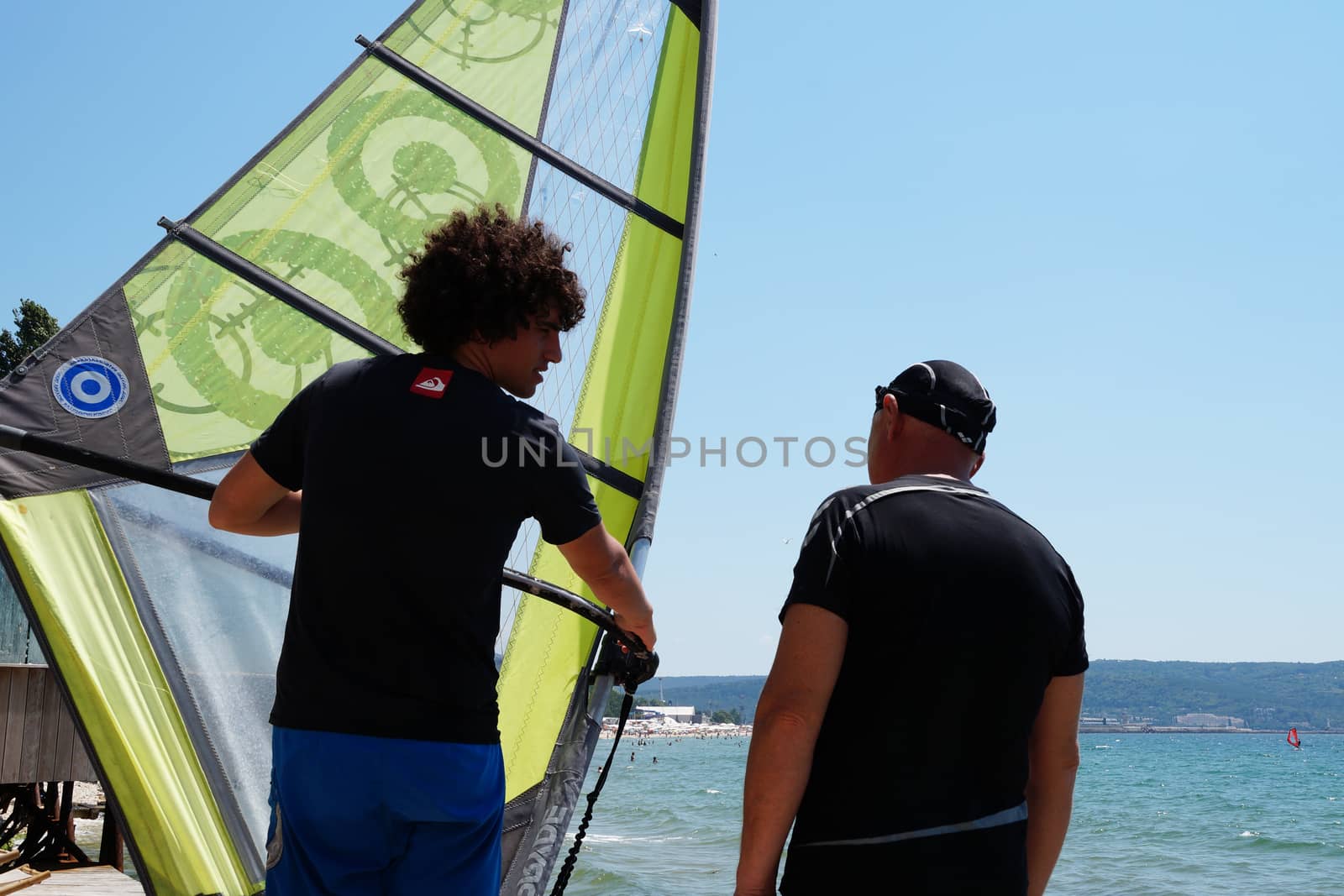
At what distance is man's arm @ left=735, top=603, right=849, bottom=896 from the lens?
5.37 feet

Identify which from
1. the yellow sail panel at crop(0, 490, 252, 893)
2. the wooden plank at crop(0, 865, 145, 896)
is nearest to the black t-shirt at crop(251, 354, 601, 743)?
the yellow sail panel at crop(0, 490, 252, 893)

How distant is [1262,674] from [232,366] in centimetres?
19282

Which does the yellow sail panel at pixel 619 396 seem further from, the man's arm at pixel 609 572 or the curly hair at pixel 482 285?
the curly hair at pixel 482 285

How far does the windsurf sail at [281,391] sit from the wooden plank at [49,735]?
6438 mm

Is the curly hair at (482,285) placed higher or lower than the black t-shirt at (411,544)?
higher

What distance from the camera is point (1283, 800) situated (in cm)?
4188

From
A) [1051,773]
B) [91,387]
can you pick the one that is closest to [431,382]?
[1051,773]

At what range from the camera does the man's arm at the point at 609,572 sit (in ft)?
6.26

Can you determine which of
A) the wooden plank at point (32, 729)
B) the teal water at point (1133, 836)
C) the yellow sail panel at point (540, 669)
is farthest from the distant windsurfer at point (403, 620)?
the teal water at point (1133, 836)

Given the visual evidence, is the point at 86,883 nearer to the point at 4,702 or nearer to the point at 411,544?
the point at 4,702

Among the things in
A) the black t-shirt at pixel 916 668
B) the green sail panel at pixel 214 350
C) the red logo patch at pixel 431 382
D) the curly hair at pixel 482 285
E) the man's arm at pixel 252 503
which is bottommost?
the black t-shirt at pixel 916 668

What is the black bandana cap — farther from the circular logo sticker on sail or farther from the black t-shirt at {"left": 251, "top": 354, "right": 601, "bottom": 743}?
the circular logo sticker on sail

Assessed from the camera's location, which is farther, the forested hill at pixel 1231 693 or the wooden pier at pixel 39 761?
the forested hill at pixel 1231 693

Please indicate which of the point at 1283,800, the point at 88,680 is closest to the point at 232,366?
the point at 88,680
